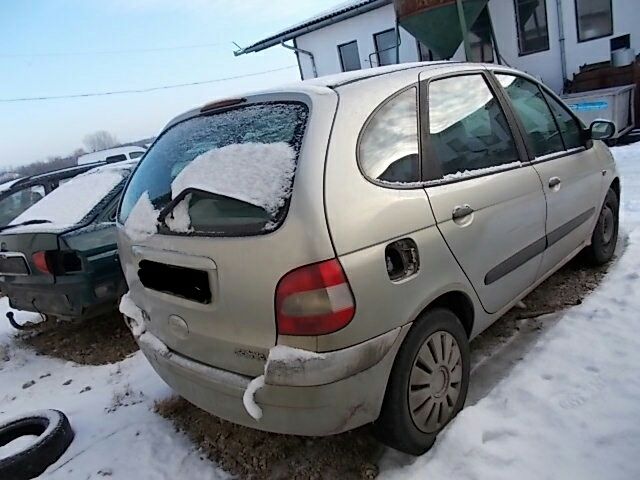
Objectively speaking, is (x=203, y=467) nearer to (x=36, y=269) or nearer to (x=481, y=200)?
(x=481, y=200)

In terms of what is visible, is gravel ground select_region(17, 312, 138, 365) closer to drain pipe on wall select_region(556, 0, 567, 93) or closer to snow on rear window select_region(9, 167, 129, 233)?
snow on rear window select_region(9, 167, 129, 233)

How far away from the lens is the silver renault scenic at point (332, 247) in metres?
1.79

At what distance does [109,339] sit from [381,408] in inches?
122

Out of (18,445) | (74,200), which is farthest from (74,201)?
(18,445)

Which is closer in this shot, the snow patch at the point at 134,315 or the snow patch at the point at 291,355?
the snow patch at the point at 291,355

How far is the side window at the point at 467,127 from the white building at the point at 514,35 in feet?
33.0

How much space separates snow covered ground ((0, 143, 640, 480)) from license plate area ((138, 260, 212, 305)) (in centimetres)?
94

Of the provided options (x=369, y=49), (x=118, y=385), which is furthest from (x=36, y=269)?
(x=369, y=49)

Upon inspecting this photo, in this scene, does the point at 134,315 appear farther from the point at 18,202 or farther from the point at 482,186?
the point at 18,202

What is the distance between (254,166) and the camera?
1.99 metres

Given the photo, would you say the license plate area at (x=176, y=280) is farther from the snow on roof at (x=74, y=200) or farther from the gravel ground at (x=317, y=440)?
the snow on roof at (x=74, y=200)

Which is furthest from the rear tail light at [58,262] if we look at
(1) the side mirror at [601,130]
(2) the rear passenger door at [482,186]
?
(1) the side mirror at [601,130]

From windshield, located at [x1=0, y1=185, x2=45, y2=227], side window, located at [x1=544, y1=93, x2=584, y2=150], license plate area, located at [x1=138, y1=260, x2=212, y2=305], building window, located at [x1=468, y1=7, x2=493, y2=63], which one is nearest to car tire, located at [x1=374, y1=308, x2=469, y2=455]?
license plate area, located at [x1=138, y1=260, x2=212, y2=305]

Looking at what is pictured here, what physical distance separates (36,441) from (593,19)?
41.4 ft
